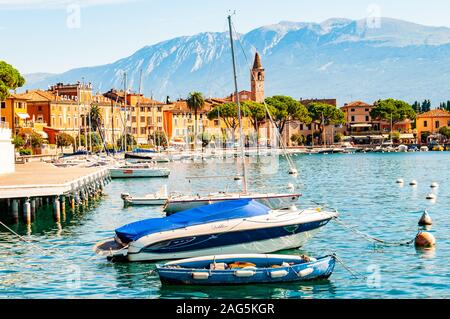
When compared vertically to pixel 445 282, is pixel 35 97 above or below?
above

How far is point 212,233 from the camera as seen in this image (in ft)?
110

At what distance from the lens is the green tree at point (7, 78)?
96662mm

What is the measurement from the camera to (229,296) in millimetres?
28219

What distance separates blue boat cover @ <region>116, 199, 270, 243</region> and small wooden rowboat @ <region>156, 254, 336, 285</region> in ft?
12.6

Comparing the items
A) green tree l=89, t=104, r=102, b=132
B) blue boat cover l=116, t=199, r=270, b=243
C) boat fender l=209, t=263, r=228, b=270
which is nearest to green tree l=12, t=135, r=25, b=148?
green tree l=89, t=104, r=102, b=132

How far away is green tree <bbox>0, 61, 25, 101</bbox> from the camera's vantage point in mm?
96662

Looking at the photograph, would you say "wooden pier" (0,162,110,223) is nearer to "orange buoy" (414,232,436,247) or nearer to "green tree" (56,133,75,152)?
"orange buoy" (414,232,436,247)

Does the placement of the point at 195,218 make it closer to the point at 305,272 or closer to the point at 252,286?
the point at 252,286

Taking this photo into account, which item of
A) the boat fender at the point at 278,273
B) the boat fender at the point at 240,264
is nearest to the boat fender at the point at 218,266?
the boat fender at the point at 240,264

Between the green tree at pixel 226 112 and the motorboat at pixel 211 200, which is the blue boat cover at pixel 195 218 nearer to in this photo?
the motorboat at pixel 211 200

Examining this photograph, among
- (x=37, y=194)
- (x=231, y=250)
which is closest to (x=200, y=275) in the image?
(x=231, y=250)

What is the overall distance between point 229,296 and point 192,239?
18.9 ft

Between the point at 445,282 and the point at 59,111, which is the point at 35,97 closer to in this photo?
the point at 59,111
